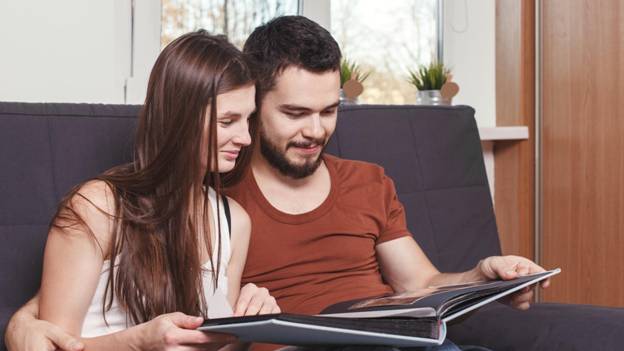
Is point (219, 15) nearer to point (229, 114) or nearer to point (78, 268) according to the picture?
point (229, 114)

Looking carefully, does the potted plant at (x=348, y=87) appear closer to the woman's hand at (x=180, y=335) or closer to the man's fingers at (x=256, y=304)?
the man's fingers at (x=256, y=304)

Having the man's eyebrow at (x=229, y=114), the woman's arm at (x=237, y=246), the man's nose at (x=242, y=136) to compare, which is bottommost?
the woman's arm at (x=237, y=246)

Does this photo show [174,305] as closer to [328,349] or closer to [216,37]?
[328,349]

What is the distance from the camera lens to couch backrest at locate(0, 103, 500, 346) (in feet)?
4.89

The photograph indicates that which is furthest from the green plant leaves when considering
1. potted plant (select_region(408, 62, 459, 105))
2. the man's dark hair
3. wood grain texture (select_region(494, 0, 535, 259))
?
the man's dark hair

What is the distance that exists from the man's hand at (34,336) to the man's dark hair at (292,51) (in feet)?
1.90

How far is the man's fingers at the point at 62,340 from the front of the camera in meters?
1.16

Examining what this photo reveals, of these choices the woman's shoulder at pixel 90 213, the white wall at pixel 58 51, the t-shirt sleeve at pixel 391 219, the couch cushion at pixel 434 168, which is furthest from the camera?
the couch cushion at pixel 434 168

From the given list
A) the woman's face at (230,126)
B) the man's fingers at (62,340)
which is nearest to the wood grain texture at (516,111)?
the woman's face at (230,126)

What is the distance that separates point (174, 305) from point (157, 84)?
0.35m

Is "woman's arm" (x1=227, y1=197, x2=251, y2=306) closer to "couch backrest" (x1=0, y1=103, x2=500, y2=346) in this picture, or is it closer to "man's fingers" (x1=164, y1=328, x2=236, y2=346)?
"couch backrest" (x1=0, y1=103, x2=500, y2=346)

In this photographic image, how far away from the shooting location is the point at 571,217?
2.83 metres

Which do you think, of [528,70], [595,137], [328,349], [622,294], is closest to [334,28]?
[528,70]

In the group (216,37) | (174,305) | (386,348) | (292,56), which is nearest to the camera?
→ (386,348)
